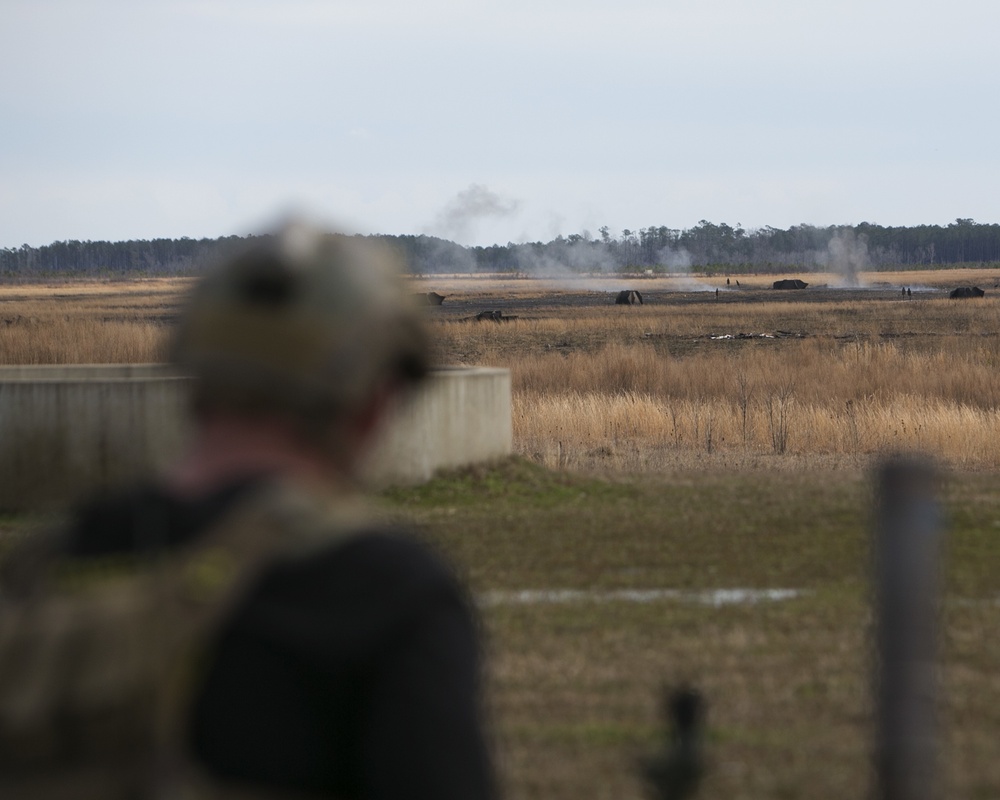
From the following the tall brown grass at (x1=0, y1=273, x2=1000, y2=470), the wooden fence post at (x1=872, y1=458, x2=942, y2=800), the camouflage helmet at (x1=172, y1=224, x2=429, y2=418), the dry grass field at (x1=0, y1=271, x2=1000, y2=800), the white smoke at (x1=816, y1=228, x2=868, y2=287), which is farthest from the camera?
the white smoke at (x1=816, y1=228, x2=868, y2=287)

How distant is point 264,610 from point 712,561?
8007mm

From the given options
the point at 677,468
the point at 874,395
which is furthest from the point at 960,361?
the point at 677,468

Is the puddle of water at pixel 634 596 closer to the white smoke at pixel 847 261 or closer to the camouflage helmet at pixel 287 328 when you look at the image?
the camouflage helmet at pixel 287 328

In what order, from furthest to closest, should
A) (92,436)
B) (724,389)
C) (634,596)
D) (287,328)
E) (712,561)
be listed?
1. (724,389)
2. (92,436)
3. (712,561)
4. (634,596)
5. (287,328)

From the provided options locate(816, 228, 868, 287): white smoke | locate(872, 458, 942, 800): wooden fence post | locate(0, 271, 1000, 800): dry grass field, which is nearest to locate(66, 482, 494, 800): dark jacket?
locate(872, 458, 942, 800): wooden fence post

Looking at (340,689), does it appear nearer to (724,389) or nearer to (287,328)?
(287,328)

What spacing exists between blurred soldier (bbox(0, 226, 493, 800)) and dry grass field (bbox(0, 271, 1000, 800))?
3543 mm

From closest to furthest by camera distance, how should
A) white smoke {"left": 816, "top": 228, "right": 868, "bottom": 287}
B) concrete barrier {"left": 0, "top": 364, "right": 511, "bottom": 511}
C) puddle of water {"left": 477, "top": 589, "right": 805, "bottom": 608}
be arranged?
puddle of water {"left": 477, "top": 589, "right": 805, "bottom": 608}
concrete barrier {"left": 0, "top": 364, "right": 511, "bottom": 511}
white smoke {"left": 816, "top": 228, "right": 868, "bottom": 287}

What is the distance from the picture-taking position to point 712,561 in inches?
367

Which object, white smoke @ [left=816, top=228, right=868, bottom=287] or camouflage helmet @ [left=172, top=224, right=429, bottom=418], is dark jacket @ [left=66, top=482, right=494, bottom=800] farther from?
white smoke @ [left=816, top=228, right=868, bottom=287]

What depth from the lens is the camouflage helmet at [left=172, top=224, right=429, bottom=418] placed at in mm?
1627

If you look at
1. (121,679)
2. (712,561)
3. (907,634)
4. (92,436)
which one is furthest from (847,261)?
(121,679)

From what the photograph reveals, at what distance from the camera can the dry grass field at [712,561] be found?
18.1 ft

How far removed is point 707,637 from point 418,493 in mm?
5198
